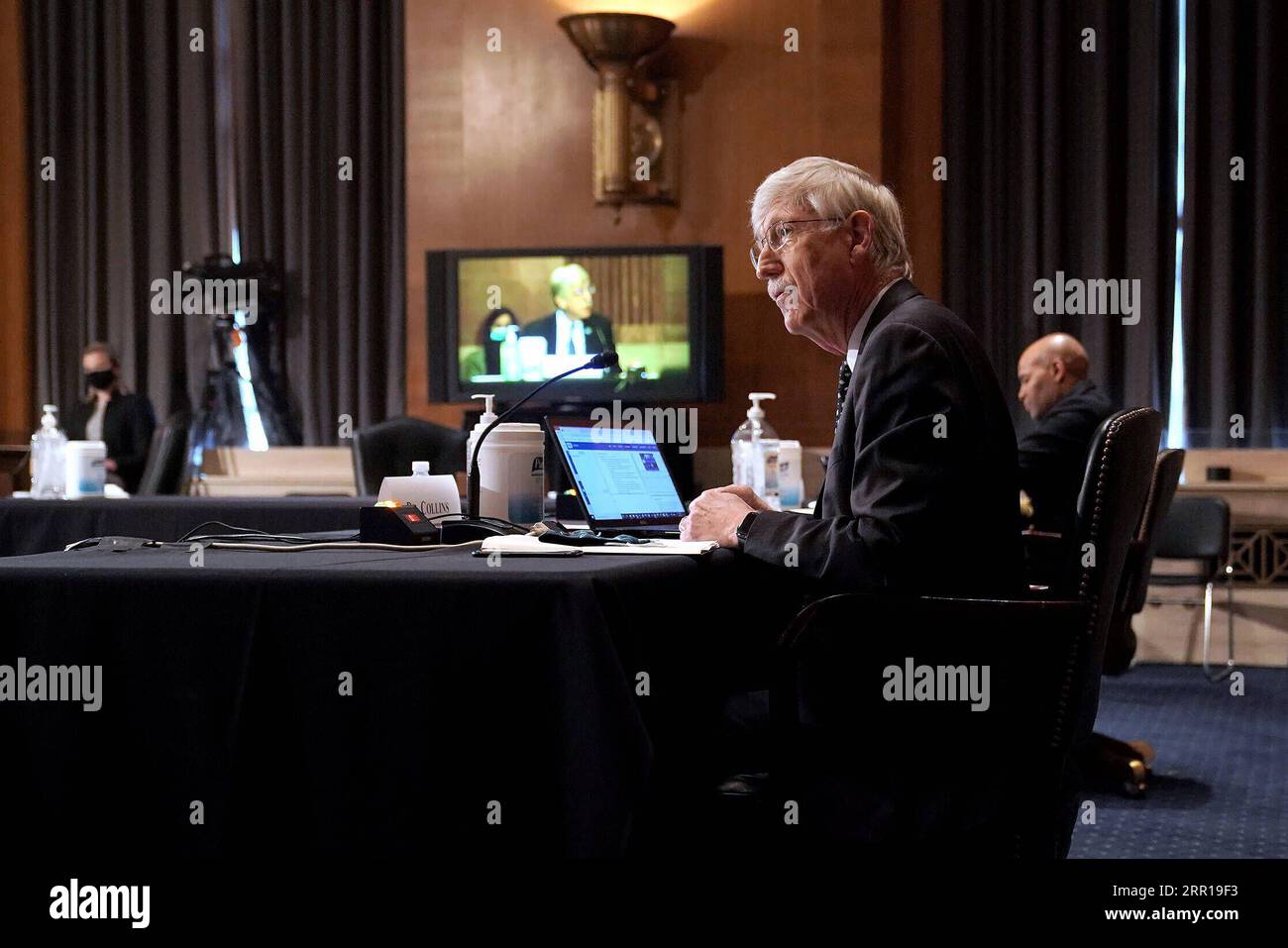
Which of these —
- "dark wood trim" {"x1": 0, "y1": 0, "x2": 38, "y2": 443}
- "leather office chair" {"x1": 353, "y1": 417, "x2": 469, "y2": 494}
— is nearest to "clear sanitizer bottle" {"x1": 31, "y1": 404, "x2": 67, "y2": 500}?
"leather office chair" {"x1": 353, "y1": 417, "x2": 469, "y2": 494}

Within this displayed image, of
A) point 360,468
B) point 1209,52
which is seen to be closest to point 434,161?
point 360,468

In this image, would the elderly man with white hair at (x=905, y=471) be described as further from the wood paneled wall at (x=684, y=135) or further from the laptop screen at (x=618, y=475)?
the wood paneled wall at (x=684, y=135)

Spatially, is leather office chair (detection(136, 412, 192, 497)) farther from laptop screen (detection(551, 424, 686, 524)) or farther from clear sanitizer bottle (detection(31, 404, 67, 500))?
laptop screen (detection(551, 424, 686, 524))

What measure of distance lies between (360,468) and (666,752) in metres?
2.93

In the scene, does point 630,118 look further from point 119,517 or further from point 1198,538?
point 119,517

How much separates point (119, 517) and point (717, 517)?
6.12 feet

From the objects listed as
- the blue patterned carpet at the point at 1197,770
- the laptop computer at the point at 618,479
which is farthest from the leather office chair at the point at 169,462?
the blue patterned carpet at the point at 1197,770

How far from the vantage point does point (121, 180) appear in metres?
7.09

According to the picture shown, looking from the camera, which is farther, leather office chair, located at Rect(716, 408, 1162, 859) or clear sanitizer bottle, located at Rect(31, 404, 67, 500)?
clear sanitizer bottle, located at Rect(31, 404, 67, 500)

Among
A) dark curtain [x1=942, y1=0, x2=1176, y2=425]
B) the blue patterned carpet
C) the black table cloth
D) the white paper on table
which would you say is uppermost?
dark curtain [x1=942, y1=0, x2=1176, y2=425]

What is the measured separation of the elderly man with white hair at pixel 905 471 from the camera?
1.90 m

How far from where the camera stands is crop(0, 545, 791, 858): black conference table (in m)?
1.68

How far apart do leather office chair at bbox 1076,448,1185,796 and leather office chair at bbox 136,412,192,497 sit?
11.4 ft

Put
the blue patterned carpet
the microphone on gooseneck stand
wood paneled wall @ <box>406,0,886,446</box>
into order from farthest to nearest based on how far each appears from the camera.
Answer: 1. wood paneled wall @ <box>406,0,886,446</box>
2. the blue patterned carpet
3. the microphone on gooseneck stand
